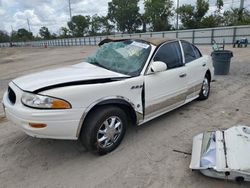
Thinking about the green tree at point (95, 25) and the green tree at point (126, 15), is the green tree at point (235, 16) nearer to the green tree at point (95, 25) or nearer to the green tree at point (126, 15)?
the green tree at point (126, 15)

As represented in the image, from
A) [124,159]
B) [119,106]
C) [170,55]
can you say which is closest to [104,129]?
[119,106]

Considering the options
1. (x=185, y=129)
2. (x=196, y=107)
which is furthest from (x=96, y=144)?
(x=196, y=107)

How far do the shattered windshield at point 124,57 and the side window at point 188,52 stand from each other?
3.68 feet

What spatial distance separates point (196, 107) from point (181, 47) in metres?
1.42

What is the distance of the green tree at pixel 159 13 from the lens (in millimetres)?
48594

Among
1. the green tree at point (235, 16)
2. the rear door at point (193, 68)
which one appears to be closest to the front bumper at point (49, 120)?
the rear door at point (193, 68)

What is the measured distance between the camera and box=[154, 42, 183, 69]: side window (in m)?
3.85

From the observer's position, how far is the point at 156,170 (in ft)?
9.47

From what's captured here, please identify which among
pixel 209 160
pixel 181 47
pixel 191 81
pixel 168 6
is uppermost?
pixel 168 6

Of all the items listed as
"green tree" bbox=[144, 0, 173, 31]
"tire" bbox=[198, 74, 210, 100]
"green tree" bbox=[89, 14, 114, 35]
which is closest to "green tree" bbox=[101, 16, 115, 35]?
"green tree" bbox=[89, 14, 114, 35]

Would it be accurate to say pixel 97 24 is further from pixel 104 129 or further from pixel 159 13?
pixel 104 129

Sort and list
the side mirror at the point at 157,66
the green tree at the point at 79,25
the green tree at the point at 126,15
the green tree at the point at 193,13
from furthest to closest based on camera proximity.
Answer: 1. the green tree at the point at 79,25
2. the green tree at the point at 126,15
3. the green tree at the point at 193,13
4. the side mirror at the point at 157,66

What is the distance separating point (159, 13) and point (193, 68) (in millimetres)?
48681

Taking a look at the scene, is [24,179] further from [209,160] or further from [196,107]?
[196,107]
